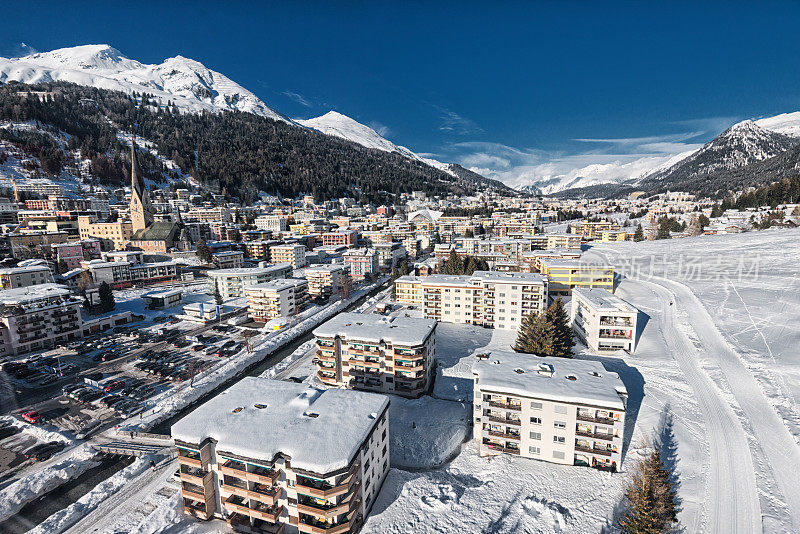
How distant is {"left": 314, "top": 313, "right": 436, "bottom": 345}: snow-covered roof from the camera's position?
3369 centimetres

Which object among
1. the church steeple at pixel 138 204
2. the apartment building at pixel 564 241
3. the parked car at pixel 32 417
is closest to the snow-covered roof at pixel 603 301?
the apartment building at pixel 564 241

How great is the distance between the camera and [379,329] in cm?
3559

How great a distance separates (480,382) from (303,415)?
12.7 meters

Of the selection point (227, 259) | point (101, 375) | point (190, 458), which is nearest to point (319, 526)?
point (190, 458)

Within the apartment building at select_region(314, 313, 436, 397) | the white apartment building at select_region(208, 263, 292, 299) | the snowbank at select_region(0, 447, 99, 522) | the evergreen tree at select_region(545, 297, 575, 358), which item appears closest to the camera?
the snowbank at select_region(0, 447, 99, 522)

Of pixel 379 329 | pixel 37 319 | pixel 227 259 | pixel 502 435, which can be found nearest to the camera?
pixel 502 435

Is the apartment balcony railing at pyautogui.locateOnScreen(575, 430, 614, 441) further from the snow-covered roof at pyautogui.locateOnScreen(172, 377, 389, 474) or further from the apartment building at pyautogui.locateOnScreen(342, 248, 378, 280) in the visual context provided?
the apartment building at pyautogui.locateOnScreen(342, 248, 378, 280)

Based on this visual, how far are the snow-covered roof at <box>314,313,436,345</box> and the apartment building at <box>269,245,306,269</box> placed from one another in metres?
55.8

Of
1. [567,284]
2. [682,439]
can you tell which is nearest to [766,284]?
[567,284]

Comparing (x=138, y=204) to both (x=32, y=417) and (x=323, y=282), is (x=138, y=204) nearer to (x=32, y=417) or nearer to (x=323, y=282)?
(x=323, y=282)

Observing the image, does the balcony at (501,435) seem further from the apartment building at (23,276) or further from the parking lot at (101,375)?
the apartment building at (23,276)

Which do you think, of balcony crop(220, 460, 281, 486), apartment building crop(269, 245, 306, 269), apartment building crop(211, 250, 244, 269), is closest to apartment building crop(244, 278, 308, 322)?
apartment building crop(269, 245, 306, 269)

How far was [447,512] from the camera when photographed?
21.2 metres

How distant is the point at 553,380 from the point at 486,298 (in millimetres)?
26282
